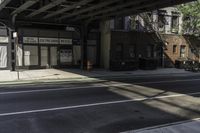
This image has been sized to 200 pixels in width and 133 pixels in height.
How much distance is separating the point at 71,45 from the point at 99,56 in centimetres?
314

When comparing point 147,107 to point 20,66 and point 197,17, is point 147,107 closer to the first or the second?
point 20,66

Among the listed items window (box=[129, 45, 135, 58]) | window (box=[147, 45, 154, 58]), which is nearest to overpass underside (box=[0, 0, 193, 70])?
window (box=[129, 45, 135, 58])

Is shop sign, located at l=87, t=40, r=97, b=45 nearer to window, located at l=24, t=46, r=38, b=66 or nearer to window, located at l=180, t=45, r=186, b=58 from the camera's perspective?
window, located at l=24, t=46, r=38, b=66

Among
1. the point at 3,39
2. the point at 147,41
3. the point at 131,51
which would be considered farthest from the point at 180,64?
the point at 3,39

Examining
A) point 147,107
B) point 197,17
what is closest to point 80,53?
point 197,17

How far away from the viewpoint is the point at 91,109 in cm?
1036

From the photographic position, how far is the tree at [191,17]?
31.6 metres

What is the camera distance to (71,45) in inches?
1120

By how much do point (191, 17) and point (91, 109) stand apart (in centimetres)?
2565

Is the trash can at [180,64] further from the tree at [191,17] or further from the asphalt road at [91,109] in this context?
the asphalt road at [91,109]

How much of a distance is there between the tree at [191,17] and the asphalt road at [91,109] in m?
18.9

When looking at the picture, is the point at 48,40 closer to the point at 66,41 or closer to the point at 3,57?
the point at 66,41

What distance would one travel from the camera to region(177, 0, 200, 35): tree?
31609mm

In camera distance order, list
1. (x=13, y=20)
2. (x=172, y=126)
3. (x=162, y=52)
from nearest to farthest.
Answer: (x=172, y=126) → (x=13, y=20) → (x=162, y=52)
